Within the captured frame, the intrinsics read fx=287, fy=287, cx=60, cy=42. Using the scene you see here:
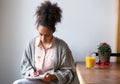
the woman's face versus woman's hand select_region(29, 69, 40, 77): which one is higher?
the woman's face

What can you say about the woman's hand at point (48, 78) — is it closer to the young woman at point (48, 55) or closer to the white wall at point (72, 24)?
the young woman at point (48, 55)

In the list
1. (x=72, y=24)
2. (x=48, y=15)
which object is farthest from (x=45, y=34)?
(x=72, y=24)

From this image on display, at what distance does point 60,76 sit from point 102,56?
0.50 metres

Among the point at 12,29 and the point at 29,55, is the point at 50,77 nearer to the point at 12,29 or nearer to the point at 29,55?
the point at 29,55

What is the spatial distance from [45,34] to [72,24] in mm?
526

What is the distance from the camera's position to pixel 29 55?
2396 millimetres

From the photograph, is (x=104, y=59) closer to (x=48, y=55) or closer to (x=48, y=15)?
(x=48, y=55)

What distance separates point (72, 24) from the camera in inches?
109

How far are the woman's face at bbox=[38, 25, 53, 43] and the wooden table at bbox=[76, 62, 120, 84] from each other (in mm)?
358

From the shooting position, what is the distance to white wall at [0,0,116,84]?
275 centimetres

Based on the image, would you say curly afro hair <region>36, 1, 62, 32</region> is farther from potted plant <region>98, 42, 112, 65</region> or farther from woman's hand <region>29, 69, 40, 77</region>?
potted plant <region>98, 42, 112, 65</region>

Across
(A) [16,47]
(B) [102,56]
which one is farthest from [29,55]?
(B) [102,56]

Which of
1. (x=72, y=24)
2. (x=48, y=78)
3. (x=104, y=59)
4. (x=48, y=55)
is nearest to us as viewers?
(x=48, y=78)

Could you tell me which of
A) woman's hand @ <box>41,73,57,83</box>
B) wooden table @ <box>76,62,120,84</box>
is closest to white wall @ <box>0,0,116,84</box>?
wooden table @ <box>76,62,120,84</box>
